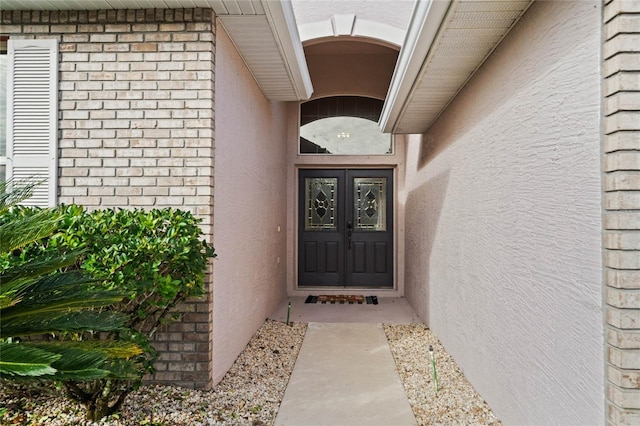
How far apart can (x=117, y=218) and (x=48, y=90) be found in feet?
4.50

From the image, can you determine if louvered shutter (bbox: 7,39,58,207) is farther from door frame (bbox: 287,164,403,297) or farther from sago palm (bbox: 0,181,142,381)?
door frame (bbox: 287,164,403,297)

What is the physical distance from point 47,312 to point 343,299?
4896mm

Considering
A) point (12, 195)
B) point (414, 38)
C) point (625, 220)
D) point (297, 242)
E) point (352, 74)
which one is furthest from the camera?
point (297, 242)

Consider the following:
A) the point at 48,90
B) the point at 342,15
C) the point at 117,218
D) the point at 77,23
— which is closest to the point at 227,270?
the point at 117,218

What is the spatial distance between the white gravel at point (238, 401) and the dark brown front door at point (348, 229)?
3.05 m

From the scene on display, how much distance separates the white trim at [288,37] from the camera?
2737 mm

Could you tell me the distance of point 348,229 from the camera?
6758 mm

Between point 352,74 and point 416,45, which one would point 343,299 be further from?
point 416,45

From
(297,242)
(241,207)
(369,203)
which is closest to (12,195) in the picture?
(241,207)

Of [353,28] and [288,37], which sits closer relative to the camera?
[288,37]

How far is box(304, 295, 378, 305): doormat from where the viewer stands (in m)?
6.10

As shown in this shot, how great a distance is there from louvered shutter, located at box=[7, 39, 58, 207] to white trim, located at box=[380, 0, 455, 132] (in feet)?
8.53

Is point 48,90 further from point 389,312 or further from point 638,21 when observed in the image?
point 389,312

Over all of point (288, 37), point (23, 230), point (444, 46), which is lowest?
point (23, 230)
